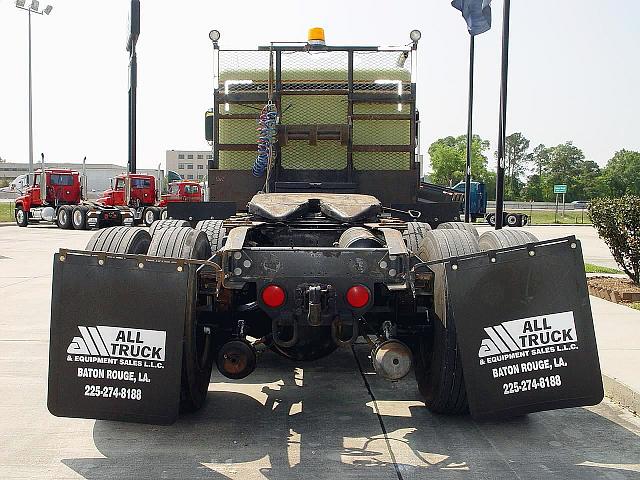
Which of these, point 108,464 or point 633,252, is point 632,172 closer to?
point 633,252

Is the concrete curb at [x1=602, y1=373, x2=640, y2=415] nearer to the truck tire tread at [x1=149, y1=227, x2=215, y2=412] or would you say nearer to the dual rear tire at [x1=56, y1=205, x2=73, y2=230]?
the truck tire tread at [x1=149, y1=227, x2=215, y2=412]

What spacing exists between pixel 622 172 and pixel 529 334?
104287 millimetres

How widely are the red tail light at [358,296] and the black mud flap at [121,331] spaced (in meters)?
0.99

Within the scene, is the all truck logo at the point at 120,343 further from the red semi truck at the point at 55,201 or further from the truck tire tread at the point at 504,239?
the red semi truck at the point at 55,201

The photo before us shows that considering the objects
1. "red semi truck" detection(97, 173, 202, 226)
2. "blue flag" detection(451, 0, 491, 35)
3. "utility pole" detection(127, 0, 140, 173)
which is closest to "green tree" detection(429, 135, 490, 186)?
"red semi truck" detection(97, 173, 202, 226)

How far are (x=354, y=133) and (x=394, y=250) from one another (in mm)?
3561

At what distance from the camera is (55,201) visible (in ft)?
110

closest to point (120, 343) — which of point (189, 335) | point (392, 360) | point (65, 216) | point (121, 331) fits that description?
point (121, 331)

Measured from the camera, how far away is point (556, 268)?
176 inches

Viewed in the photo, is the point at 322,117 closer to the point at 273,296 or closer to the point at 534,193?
the point at 273,296

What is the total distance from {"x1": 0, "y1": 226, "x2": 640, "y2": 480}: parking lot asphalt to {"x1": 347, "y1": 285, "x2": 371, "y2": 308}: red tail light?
2.91 ft

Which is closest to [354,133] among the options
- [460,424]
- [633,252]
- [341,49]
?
[341,49]

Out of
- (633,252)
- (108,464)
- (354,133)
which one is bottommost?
(108,464)

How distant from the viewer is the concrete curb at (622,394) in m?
5.74
